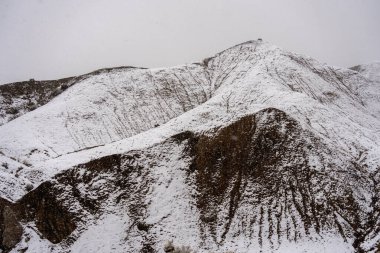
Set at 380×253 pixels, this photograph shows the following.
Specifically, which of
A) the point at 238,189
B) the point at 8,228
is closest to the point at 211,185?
the point at 238,189

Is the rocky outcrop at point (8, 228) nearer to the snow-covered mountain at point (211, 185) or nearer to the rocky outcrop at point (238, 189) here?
the snow-covered mountain at point (211, 185)

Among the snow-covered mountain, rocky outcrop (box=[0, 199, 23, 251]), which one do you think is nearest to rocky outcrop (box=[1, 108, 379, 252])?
the snow-covered mountain

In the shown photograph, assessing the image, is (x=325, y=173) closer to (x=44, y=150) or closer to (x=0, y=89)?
(x=44, y=150)

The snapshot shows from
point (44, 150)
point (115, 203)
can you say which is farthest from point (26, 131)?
point (115, 203)

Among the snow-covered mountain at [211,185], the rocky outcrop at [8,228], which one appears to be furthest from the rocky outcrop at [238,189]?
the rocky outcrop at [8,228]

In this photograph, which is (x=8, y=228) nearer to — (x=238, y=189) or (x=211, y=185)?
(x=211, y=185)

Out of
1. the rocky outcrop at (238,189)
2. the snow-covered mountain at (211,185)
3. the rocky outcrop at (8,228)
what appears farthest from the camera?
the rocky outcrop at (238,189)

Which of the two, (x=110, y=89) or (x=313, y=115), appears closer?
(x=313, y=115)

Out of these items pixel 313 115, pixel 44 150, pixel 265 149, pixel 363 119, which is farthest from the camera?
pixel 363 119

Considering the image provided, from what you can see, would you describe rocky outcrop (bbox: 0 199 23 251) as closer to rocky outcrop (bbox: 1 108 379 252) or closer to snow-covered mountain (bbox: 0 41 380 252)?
snow-covered mountain (bbox: 0 41 380 252)
